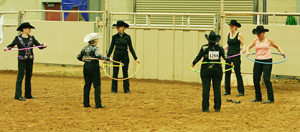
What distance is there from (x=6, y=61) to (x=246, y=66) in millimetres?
9670

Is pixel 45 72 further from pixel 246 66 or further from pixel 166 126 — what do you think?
pixel 166 126

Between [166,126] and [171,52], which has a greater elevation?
[171,52]

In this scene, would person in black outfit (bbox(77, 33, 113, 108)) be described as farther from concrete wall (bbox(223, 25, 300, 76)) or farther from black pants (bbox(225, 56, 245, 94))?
concrete wall (bbox(223, 25, 300, 76))

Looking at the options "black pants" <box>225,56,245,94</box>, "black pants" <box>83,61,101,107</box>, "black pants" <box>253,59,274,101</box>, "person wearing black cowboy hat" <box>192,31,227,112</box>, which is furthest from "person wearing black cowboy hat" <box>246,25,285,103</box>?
"black pants" <box>83,61,101,107</box>

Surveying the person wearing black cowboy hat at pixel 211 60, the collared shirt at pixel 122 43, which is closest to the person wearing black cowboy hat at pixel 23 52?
the collared shirt at pixel 122 43

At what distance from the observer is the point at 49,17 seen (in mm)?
27188

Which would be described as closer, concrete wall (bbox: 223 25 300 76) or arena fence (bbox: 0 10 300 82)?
concrete wall (bbox: 223 25 300 76)

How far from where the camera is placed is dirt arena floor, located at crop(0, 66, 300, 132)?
1035 centimetres

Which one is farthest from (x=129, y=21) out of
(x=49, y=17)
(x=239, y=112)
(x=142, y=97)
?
(x=239, y=112)

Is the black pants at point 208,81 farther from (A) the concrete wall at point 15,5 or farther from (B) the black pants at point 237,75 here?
(A) the concrete wall at point 15,5

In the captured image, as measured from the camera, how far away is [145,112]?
12070mm

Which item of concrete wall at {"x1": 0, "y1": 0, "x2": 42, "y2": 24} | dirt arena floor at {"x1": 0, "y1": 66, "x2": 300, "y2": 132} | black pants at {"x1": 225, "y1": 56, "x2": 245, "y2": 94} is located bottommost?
dirt arena floor at {"x1": 0, "y1": 66, "x2": 300, "y2": 132}

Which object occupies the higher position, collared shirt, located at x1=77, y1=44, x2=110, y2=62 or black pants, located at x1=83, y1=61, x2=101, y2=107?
collared shirt, located at x1=77, y1=44, x2=110, y2=62

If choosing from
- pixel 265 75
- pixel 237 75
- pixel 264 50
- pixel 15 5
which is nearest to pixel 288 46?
pixel 237 75
